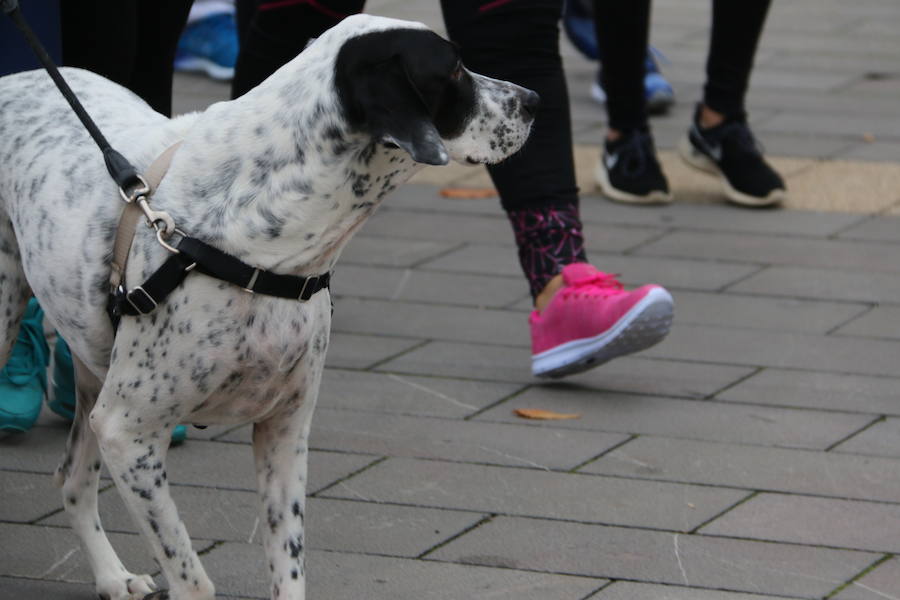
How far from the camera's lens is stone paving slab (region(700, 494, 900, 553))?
354cm

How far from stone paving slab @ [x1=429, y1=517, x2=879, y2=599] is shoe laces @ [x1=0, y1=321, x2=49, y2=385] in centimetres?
131

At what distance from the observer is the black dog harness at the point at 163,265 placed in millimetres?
2779

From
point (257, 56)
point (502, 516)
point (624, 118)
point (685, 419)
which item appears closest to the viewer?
point (502, 516)

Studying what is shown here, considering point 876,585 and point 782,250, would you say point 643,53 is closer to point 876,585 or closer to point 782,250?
point 782,250

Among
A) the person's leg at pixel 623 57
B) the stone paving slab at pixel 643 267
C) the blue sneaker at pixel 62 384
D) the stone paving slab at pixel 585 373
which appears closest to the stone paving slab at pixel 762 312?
Answer: the stone paving slab at pixel 643 267

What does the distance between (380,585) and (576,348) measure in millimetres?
1269

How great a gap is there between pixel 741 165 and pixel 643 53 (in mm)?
590

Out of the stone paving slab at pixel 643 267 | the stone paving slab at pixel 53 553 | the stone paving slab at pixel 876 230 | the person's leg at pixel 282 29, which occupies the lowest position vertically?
the stone paving slab at pixel 876 230

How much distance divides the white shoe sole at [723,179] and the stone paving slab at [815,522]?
2.74 metres

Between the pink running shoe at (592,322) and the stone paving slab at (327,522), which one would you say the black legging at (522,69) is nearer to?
the pink running shoe at (592,322)

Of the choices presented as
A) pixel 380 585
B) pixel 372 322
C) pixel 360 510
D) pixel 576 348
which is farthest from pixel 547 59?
pixel 380 585

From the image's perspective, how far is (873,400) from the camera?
4.41 m

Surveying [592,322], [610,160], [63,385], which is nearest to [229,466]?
[63,385]

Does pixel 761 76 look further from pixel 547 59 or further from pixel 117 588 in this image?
pixel 117 588
